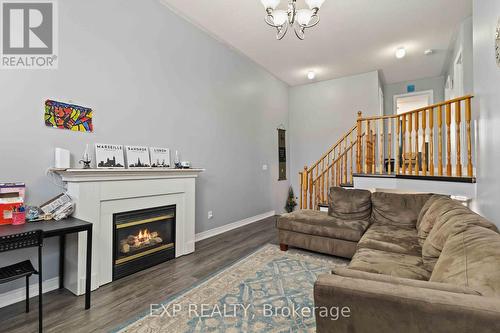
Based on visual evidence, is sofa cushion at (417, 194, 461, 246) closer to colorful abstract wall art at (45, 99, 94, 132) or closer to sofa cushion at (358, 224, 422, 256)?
sofa cushion at (358, 224, 422, 256)

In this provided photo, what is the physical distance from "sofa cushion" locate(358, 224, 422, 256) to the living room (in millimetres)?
24

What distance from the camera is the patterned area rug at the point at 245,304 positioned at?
6.00 ft

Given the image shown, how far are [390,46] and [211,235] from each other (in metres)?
4.90

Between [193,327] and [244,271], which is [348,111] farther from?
[193,327]

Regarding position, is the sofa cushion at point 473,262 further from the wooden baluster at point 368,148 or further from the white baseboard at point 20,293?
the white baseboard at point 20,293

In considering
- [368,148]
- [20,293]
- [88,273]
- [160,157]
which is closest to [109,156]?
[160,157]

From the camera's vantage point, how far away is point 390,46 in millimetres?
4609

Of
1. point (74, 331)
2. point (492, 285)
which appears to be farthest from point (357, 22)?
point (74, 331)

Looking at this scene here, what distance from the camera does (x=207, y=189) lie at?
4188 millimetres

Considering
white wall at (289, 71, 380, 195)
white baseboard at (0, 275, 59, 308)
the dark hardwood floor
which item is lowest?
the dark hardwood floor

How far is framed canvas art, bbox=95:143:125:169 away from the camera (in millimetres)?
2674

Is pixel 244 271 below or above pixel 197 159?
below

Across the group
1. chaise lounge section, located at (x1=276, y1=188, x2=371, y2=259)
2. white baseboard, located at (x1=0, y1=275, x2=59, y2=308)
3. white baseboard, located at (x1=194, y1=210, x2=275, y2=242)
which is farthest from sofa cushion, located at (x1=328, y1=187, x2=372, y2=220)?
white baseboard, located at (x1=0, y1=275, x2=59, y2=308)

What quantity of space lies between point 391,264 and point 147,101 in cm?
329
